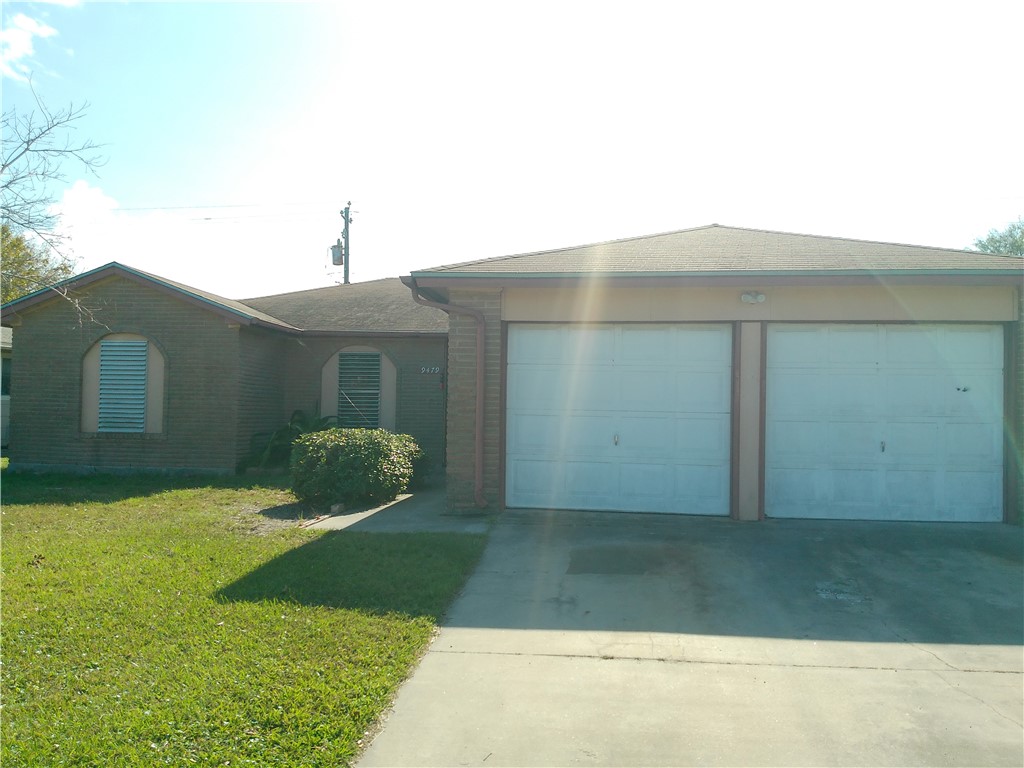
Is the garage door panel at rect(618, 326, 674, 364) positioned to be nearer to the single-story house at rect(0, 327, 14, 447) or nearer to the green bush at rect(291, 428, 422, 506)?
the green bush at rect(291, 428, 422, 506)

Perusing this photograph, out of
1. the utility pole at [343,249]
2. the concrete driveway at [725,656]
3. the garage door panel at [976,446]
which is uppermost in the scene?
the utility pole at [343,249]

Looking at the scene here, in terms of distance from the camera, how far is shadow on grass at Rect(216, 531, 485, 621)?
20.2ft

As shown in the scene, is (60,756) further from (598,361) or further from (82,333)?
(82,333)

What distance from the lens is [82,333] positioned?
1438 cm

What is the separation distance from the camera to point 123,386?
566 inches

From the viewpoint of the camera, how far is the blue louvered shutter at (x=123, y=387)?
14336mm

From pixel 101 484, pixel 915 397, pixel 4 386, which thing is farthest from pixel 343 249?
pixel 915 397

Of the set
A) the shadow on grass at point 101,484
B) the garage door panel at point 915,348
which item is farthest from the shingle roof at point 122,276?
the garage door panel at point 915,348

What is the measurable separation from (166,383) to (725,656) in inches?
476

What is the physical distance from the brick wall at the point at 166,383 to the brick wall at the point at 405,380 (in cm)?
200

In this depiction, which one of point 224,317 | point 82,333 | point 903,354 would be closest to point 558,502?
point 903,354

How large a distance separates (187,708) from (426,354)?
11.4 metres

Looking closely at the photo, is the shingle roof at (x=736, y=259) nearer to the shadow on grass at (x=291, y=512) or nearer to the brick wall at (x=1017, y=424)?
the brick wall at (x=1017, y=424)

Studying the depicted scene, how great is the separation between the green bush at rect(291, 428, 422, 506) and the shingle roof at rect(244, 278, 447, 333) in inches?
162
